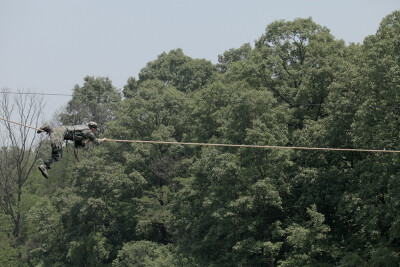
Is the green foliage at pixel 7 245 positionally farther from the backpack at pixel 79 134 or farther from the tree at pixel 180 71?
the backpack at pixel 79 134

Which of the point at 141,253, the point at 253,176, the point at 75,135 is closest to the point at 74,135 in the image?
the point at 75,135

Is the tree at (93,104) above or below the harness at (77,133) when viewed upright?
above

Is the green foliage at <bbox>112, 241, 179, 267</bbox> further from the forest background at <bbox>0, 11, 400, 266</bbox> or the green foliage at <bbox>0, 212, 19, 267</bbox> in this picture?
the green foliage at <bbox>0, 212, 19, 267</bbox>

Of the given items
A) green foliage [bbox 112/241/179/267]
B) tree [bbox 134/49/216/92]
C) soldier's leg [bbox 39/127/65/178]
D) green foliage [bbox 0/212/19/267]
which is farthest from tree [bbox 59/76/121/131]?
soldier's leg [bbox 39/127/65/178]

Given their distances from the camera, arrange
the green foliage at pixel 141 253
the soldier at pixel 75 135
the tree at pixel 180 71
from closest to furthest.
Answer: the soldier at pixel 75 135 < the green foliage at pixel 141 253 < the tree at pixel 180 71

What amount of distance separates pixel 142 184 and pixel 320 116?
16485 millimetres

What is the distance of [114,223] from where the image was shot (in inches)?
1661

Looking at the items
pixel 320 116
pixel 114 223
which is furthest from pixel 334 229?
pixel 114 223

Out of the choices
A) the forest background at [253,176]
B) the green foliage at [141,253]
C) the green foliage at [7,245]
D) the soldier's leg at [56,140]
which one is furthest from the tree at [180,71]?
the soldier's leg at [56,140]

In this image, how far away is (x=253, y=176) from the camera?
28312 mm

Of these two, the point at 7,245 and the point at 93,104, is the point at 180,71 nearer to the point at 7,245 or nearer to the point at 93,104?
the point at 93,104

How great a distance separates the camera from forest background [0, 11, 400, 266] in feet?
75.6

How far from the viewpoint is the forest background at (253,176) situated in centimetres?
2303

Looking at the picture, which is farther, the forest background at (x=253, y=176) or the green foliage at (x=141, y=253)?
the green foliage at (x=141, y=253)
